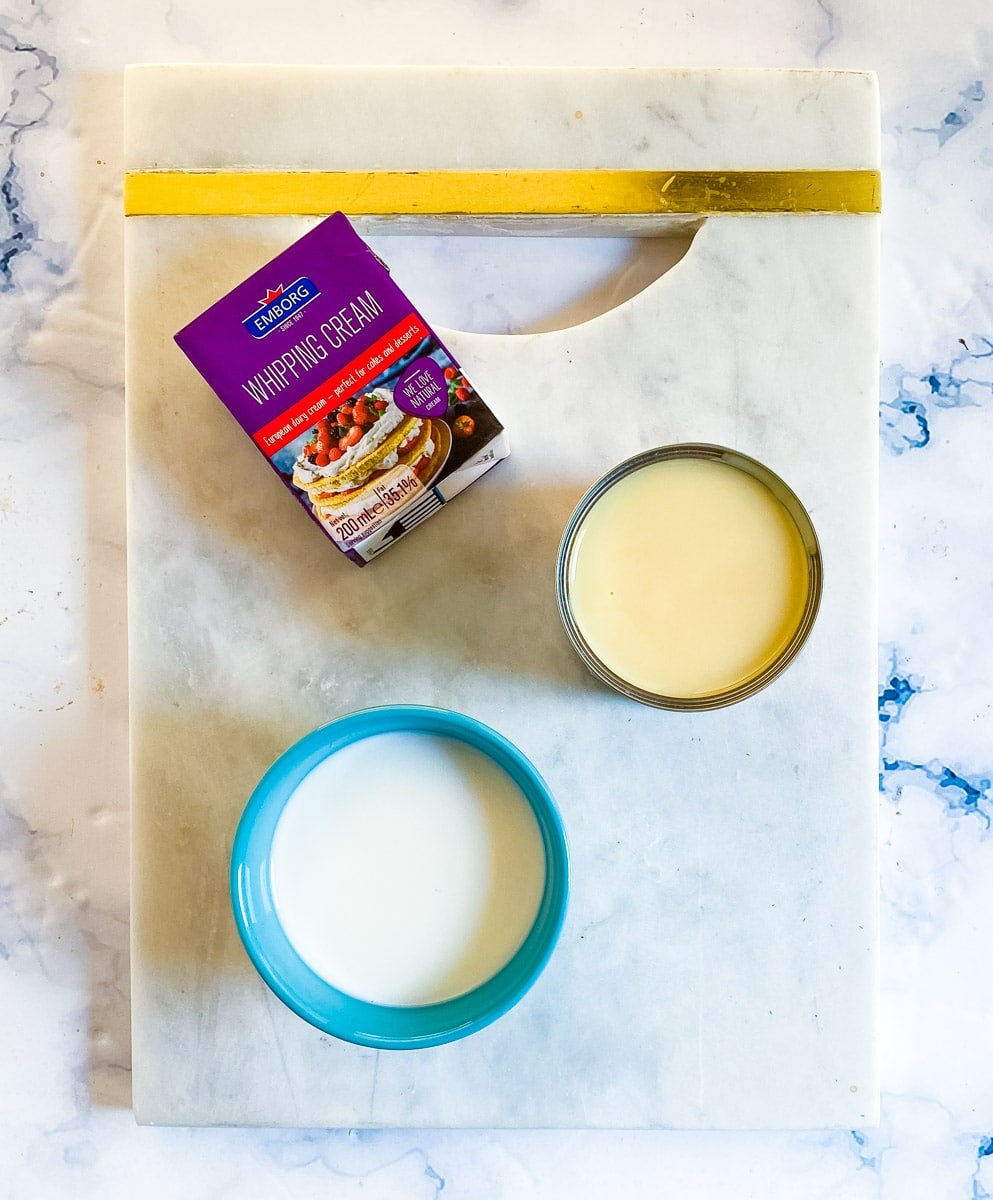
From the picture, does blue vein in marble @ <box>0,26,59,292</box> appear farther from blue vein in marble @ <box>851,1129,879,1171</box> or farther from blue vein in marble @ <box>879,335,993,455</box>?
blue vein in marble @ <box>851,1129,879,1171</box>

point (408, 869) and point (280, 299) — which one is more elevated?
point (280, 299)

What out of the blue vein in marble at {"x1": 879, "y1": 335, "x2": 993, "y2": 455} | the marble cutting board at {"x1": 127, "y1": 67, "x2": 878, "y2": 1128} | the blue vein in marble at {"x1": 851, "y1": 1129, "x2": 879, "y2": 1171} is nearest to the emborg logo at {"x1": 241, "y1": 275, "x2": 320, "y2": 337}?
the marble cutting board at {"x1": 127, "y1": 67, "x2": 878, "y2": 1128}

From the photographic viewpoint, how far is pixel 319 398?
2.29ft

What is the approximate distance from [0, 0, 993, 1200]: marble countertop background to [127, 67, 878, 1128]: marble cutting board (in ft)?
0.20

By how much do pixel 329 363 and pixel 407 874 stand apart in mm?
344

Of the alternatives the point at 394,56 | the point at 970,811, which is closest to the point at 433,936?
the point at 970,811

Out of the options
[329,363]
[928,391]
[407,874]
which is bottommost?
[407,874]

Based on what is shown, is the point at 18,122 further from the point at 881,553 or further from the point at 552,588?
the point at 881,553

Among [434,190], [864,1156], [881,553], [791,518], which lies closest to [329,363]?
[434,190]

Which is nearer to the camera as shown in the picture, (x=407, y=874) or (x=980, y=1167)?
(x=407, y=874)

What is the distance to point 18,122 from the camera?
2.76 ft

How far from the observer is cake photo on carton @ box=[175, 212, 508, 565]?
70 centimetres

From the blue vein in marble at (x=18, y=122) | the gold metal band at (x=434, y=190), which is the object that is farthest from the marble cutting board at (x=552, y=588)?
the blue vein in marble at (x=18, y=122)

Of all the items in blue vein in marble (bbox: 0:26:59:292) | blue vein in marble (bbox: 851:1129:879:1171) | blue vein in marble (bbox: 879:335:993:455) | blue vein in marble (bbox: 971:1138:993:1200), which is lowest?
blue vein in marble (bbox: 971:1138:993:1200)
